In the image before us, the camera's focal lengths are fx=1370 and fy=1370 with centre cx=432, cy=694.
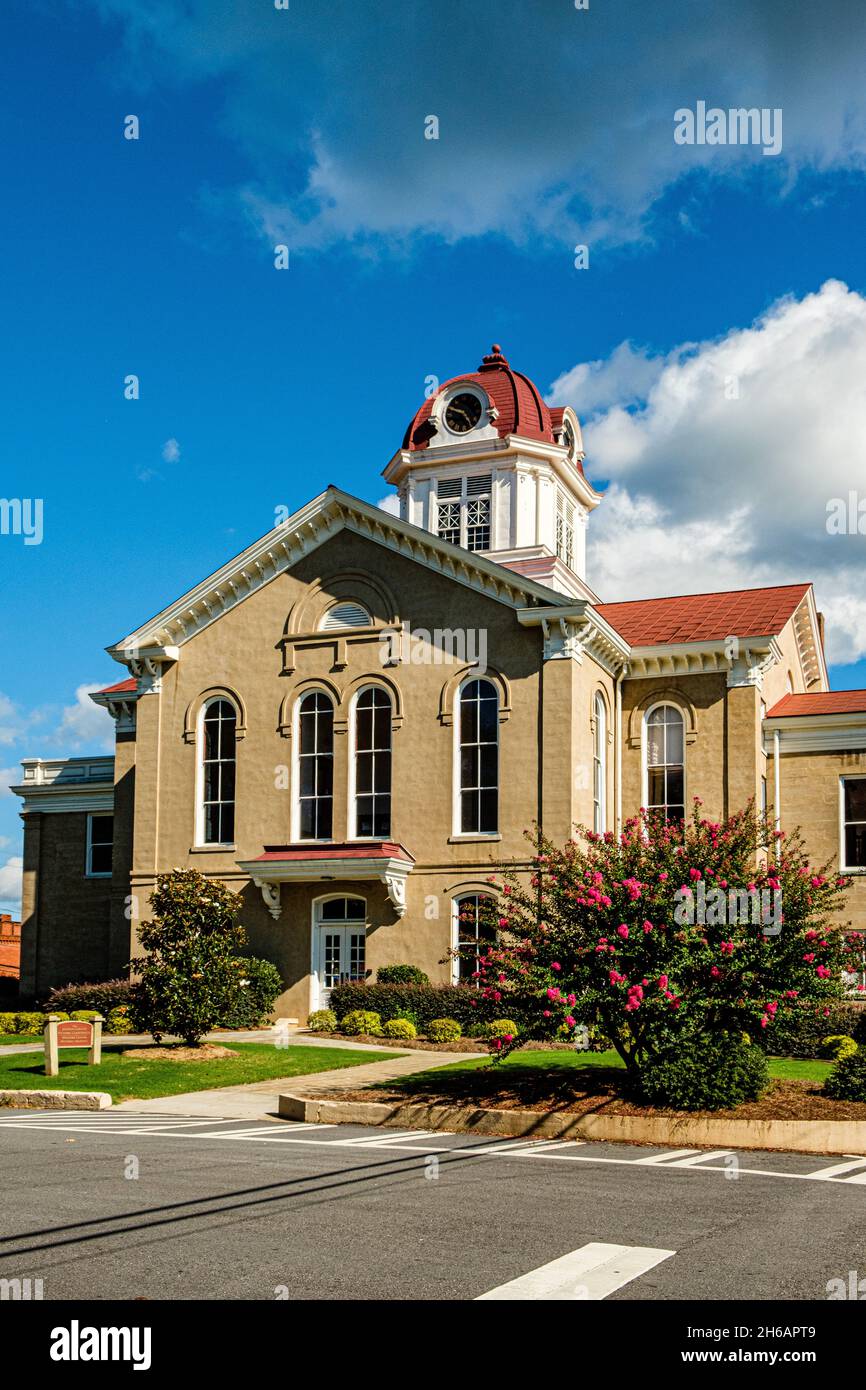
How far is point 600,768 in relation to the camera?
31.9 m

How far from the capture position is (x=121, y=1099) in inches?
758

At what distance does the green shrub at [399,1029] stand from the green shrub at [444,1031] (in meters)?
0.38

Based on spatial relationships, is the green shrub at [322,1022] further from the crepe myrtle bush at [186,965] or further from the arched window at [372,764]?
the arched window at [372,764]

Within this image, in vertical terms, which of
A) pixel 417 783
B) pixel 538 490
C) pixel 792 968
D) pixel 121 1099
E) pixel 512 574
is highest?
pixel 538 490

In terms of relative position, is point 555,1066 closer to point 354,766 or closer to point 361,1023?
point 361,1023

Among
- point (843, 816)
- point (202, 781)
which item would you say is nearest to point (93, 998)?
point (202, 781)

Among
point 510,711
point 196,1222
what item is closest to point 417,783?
point 510,711

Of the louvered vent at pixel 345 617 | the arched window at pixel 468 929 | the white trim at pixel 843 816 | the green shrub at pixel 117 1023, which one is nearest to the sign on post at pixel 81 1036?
the green shrub at pixel 117 1023

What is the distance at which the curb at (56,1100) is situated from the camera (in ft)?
60.9

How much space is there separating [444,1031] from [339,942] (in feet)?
19.6
